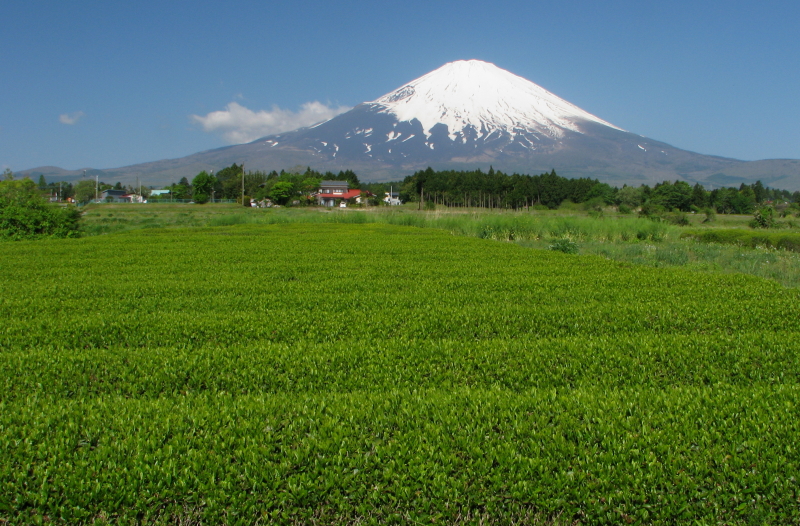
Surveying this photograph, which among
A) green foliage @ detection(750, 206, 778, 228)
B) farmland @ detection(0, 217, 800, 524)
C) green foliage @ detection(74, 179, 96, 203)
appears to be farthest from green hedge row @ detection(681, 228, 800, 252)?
green foliage @ detection(74, 179, 96, 203)

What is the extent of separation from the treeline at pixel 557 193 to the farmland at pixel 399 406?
71317 millimetres

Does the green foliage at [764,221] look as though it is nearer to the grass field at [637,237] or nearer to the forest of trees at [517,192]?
the grass field at [637,237]

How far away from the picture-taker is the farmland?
12.2 feet

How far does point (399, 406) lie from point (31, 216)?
3290 centimetres

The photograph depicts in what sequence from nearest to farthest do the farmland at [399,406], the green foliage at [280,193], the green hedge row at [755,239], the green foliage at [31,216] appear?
the farmland at [399,406], the green hedge row at [755,239], the green foliage at [31,216], the green foliage at [280,193]

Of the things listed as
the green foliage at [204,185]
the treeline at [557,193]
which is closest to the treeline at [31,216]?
the treeline at [557,193]

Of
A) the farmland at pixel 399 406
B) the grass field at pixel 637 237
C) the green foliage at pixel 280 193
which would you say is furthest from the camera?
the green foliage at pixel 280 193

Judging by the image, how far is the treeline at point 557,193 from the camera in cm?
8162

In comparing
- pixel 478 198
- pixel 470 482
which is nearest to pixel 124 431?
pixel 470 482

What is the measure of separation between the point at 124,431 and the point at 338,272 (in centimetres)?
944

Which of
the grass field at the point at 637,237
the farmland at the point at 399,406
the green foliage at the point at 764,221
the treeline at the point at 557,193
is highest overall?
the treeline at the point at 557,193

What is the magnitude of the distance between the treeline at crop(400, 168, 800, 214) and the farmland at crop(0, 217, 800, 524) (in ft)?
234

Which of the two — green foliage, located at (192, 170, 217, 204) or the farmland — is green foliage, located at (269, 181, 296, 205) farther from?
the farmland

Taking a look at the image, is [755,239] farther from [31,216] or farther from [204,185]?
[204,185]
